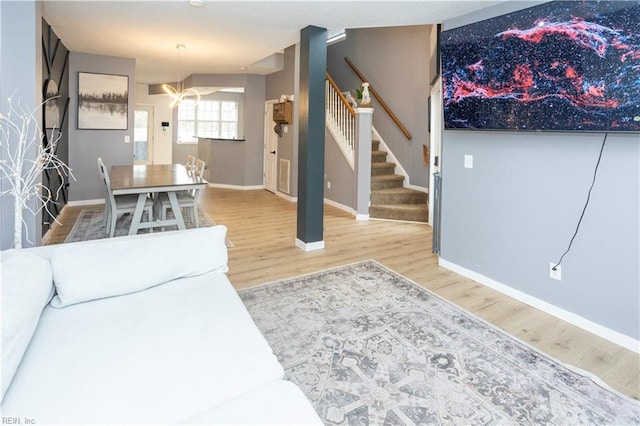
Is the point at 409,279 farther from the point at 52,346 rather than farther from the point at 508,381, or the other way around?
the point at 52,346

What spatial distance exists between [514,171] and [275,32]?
3.11m

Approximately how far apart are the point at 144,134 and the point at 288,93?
571 cm

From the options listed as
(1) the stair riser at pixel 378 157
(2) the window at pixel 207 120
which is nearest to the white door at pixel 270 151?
(1) the stair riser at pixel 378 157

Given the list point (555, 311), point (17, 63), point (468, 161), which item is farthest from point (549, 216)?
point (17, 63)

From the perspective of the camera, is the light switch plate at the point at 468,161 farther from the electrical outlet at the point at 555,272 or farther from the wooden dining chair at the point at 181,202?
the wooden dining chair at the point at 181,202

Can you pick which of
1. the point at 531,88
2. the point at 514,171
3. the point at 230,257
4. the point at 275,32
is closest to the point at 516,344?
the point at 514,171

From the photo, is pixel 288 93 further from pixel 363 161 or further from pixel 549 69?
pixel 549 69

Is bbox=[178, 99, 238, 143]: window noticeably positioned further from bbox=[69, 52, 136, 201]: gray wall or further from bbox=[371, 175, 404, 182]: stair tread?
bbox=[371, 175, 404, 182]: stair tread

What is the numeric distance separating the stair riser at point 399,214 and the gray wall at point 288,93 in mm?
2005

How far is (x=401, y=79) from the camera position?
6.86m

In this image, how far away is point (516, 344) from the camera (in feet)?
7.90

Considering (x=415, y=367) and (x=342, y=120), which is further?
(x=342, y=120)

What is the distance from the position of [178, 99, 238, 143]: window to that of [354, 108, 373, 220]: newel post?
237 inches

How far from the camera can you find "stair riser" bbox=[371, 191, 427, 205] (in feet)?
20.2
